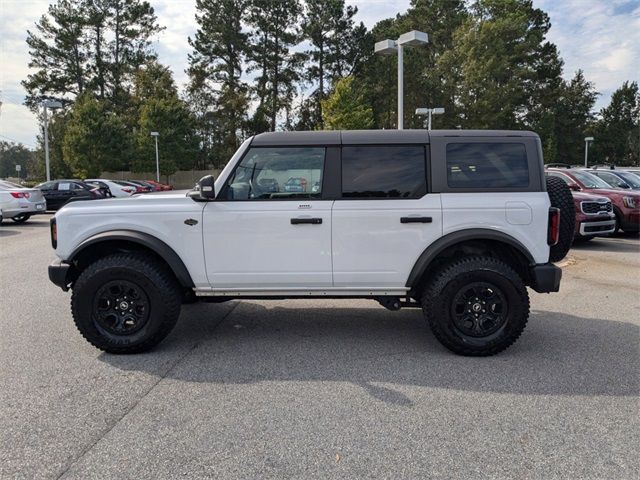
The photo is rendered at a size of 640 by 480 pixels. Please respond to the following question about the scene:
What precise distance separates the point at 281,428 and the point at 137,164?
41631 millimetres

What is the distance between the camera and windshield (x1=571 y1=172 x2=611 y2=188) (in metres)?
12.2

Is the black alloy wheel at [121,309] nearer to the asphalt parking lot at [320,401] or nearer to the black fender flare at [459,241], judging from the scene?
the asphalt parking lot at [320,401]

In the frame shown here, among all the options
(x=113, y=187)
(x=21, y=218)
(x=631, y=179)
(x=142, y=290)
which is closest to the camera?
(x=142, y=290)

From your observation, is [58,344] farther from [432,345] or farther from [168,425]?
[432,345]

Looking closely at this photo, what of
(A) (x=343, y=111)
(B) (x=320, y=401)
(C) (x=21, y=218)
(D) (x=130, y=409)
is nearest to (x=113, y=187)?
(C) (x=21, y=218)

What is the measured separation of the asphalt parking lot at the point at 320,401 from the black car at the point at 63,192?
16.0 meters

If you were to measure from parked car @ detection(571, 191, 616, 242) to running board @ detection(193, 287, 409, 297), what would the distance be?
25.2 ft

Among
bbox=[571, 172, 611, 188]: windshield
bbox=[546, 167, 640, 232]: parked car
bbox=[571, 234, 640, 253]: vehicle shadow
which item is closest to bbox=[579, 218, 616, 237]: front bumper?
bbox=[571, 234, 640, 253]: vehicle shadow

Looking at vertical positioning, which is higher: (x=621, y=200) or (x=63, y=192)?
(x=63, y=192)

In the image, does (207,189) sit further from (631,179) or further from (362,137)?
(631,179)

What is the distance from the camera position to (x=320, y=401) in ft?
11.8

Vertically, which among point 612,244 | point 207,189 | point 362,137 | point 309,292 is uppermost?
point 362,137

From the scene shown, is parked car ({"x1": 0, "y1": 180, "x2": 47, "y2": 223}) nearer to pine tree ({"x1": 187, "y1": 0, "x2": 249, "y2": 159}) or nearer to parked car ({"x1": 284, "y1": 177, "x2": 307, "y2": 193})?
parked car ({"x1": 284, "y1": 177, "x2": 307, "y2": 193})

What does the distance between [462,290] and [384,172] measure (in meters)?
1.27
